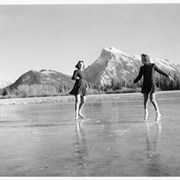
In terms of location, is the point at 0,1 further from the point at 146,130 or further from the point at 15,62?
the point at 146,130

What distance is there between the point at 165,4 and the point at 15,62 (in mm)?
4533

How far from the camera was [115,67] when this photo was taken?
9773mm

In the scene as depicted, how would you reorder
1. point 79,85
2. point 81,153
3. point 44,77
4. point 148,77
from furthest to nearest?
1. point 44,77
2. point 79,85
3. point 148,77
4. point 81,153

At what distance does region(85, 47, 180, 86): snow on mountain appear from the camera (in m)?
8.27

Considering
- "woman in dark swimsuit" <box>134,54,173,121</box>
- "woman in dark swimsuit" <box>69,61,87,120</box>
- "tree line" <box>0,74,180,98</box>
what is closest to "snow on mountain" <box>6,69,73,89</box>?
"tree line" <box>0,74,180,98</box>

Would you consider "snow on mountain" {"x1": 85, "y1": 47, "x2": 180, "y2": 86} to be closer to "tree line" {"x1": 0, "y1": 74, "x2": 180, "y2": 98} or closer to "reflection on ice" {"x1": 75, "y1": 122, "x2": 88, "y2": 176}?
"tree line" {"x1": 0, "y1": 74, "x2": 180, "y2": 98}

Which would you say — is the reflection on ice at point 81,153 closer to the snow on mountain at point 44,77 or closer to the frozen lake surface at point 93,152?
the frozen lake surface at point 93,152

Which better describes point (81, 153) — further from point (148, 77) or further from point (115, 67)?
point (115, 67)

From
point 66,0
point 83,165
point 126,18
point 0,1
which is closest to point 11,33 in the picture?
point 0,1

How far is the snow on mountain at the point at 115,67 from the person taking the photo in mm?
8273

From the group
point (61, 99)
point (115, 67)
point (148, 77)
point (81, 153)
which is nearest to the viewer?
point (81, 153)

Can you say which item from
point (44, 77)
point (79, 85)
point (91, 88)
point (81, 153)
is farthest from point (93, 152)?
point (91, 88)

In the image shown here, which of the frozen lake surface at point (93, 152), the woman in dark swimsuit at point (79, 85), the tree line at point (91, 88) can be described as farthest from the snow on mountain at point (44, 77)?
the frozen lake surface at point (93, 152)

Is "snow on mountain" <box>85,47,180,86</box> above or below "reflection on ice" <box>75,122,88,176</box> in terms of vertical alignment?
above
